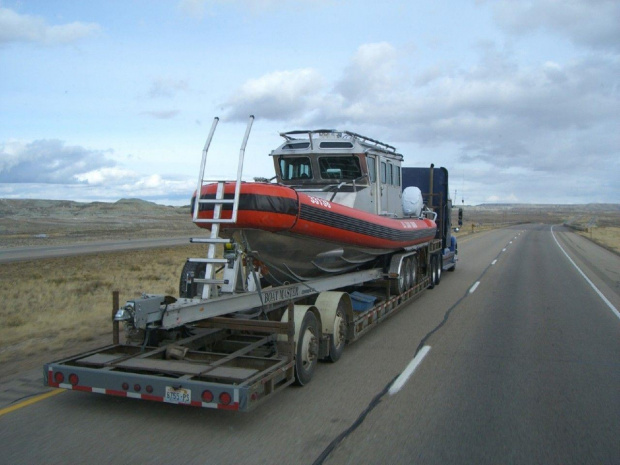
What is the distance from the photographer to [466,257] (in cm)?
2758

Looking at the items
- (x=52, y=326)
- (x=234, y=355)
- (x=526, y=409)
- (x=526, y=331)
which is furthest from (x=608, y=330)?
(x=52, y=326)

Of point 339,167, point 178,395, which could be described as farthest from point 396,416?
point 339,167

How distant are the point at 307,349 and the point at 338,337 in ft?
3.75

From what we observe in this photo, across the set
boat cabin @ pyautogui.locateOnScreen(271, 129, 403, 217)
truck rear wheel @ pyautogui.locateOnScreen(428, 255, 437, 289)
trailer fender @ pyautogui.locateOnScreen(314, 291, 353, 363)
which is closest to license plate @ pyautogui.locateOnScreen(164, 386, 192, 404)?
trailer fender @ pyautogui.locateOnScreen(314, 291, 353, 363)

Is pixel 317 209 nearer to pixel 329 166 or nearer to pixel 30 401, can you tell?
pixel 329 166

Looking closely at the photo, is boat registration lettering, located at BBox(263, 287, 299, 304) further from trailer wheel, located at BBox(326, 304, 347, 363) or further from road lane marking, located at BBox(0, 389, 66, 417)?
road lane marking, located at BBox(0, 389, 66, 417)

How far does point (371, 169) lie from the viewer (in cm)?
1085

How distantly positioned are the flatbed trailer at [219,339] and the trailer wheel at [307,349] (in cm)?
1

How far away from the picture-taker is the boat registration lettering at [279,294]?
274 inches

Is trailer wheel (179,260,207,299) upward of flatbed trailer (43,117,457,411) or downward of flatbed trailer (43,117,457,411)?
upward

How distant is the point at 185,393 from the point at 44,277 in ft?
48.5

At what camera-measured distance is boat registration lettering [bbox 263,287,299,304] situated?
696 centimetres

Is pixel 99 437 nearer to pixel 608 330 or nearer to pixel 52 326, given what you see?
pixel 52 326

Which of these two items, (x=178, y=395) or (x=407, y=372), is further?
(x=407, y=372)
